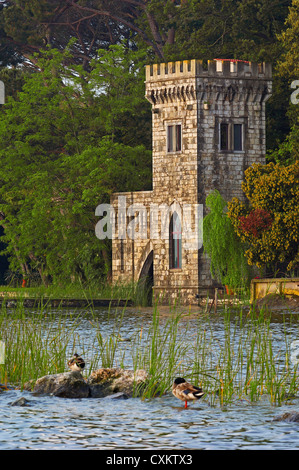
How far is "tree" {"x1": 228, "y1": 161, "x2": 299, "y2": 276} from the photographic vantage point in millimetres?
36188

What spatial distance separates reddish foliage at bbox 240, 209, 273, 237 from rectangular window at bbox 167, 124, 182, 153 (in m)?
4.72

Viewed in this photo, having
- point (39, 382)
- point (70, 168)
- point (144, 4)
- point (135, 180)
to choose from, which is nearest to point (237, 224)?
point (135, 180)

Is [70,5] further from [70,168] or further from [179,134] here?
[179,134]

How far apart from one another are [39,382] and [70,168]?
99.7ft

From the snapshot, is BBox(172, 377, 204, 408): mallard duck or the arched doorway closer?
BBox(172, 377, 204, 408): mallard duck

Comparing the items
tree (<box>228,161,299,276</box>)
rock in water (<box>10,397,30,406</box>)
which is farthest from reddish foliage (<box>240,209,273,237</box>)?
rock in water (<box>10,397,30,406</box>)

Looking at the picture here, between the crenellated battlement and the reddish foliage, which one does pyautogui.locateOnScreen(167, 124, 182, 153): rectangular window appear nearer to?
the crenellated battlement

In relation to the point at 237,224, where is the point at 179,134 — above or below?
above

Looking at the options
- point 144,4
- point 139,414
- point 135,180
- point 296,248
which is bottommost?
point 139,414

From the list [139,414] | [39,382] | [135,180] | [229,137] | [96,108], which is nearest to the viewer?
[139,414]

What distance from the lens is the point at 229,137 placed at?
1544 inches

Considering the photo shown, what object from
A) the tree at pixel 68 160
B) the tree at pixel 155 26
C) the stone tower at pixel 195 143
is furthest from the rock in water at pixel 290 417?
the tree at pixel 155 26

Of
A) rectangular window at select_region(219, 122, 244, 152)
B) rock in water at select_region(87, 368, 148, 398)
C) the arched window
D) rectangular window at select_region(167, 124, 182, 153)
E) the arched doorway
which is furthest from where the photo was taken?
the arched doorway

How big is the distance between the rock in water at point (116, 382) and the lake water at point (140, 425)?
17 cm
